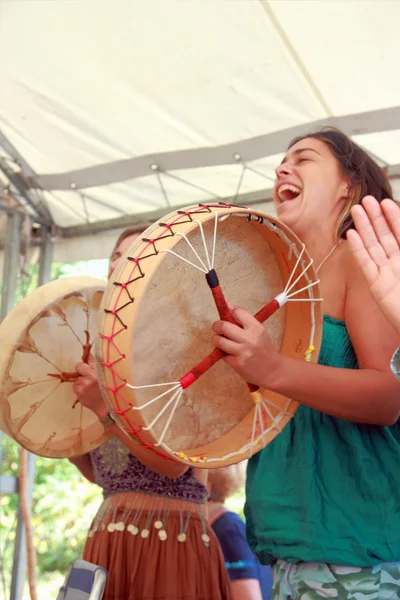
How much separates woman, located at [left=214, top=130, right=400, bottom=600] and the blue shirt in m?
1.25

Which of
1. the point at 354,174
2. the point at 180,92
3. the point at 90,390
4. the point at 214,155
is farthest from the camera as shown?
the point at 214,155

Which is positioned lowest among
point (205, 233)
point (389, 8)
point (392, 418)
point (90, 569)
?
point (90, 569)

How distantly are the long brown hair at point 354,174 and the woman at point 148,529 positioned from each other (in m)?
0.81

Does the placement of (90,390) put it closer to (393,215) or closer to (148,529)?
(148,529)

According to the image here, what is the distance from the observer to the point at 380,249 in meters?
1.16

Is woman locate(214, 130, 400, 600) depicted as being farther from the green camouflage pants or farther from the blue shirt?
the blue shirt

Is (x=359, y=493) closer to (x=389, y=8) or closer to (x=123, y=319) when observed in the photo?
(x=123, y=319)

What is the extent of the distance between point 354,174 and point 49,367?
41.6 inches

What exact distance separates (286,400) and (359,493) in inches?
9.7

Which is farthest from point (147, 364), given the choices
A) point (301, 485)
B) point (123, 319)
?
point (301, 485)

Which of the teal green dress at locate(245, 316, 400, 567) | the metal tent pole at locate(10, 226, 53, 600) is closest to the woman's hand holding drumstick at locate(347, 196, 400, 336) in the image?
the teal green dress at locate(245, 316, 400, 567)

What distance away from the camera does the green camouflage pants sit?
1.17m

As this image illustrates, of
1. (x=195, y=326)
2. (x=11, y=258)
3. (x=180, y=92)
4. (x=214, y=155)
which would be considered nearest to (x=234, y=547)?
(x=195, y=326)

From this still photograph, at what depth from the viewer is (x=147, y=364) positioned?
1233 mm
